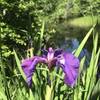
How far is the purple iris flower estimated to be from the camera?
2.26m

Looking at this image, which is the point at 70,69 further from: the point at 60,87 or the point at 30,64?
the point at 60,87

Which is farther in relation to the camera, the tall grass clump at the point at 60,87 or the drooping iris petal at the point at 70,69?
the tall grass clump at the point at 60,87

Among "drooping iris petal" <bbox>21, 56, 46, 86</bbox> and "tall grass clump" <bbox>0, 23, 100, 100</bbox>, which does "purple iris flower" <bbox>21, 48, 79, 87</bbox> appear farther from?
"tall grass clump" <bbox>0, 23, 100, 100</bbox>

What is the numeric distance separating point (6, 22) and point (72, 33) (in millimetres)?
27902

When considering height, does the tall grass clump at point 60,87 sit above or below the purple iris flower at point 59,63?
below

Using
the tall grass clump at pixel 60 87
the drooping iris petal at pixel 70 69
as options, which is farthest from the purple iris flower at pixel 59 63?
the tall grass clump at pixel 60 87

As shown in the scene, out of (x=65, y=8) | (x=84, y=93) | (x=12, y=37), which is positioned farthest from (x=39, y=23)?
(x=65, y=8)

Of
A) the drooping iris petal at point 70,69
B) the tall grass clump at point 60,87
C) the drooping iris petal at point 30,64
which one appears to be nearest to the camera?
the drooping iris petal at point 70,69

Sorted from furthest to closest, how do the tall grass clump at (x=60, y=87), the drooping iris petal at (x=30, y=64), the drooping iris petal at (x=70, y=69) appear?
the tall grass clump at (x=60, y=87)
the drooping iris petal at (x=30, y=64)
the drooping iris petal at (x=70, y=69)

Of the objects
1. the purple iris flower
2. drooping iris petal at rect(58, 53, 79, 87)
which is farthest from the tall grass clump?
drooping iris petal at rect(58, 53, 79, 87)

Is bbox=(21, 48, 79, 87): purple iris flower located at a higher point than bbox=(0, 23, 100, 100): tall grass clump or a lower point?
higher

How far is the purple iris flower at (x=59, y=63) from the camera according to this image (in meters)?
2.26

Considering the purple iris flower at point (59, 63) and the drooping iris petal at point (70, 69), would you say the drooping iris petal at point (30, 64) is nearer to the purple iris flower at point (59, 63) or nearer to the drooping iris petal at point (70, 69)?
the purple iris flower at point (59, 63)

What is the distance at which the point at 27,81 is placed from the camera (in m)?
2.48
